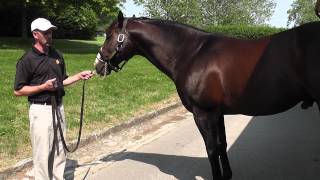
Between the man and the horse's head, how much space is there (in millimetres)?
587

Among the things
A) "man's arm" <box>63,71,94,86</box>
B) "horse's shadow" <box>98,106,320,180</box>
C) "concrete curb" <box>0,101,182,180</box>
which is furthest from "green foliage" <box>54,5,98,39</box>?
"man's arm" <box>63,71,94,86</box>

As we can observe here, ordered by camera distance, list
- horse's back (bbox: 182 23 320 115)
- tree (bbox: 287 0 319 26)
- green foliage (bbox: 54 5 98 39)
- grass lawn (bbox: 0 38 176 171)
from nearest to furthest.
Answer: horse's back (bbox: 182 23 320 115) < grass lawn (bbox: 0 38 176 171) < green foliage (bbox: 54 5 98 39) < tree (bbox: 287 0 319 26)

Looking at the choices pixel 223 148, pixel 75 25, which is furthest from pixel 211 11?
pixel 223 148

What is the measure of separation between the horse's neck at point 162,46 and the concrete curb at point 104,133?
2238 millimetres

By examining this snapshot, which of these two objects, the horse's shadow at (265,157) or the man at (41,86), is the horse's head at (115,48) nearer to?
the man at (41,86)

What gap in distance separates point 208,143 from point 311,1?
330 feet

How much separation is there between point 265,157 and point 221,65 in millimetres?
2501

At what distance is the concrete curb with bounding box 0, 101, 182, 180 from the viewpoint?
630 centimetres

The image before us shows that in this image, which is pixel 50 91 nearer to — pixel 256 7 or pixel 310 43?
pixel 310 43

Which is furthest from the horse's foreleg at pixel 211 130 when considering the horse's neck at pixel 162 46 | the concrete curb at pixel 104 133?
the concrete curb at pixel 104 133

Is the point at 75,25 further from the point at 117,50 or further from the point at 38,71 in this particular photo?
the point at 38,71

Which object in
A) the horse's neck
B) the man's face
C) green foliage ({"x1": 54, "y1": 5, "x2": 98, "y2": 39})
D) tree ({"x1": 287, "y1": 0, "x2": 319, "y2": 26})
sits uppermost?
the man's face

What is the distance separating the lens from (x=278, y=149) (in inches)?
301

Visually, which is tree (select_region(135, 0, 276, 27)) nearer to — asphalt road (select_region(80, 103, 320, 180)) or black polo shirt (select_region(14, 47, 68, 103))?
asphalt road (select_region(80, 103, 320, 180))
